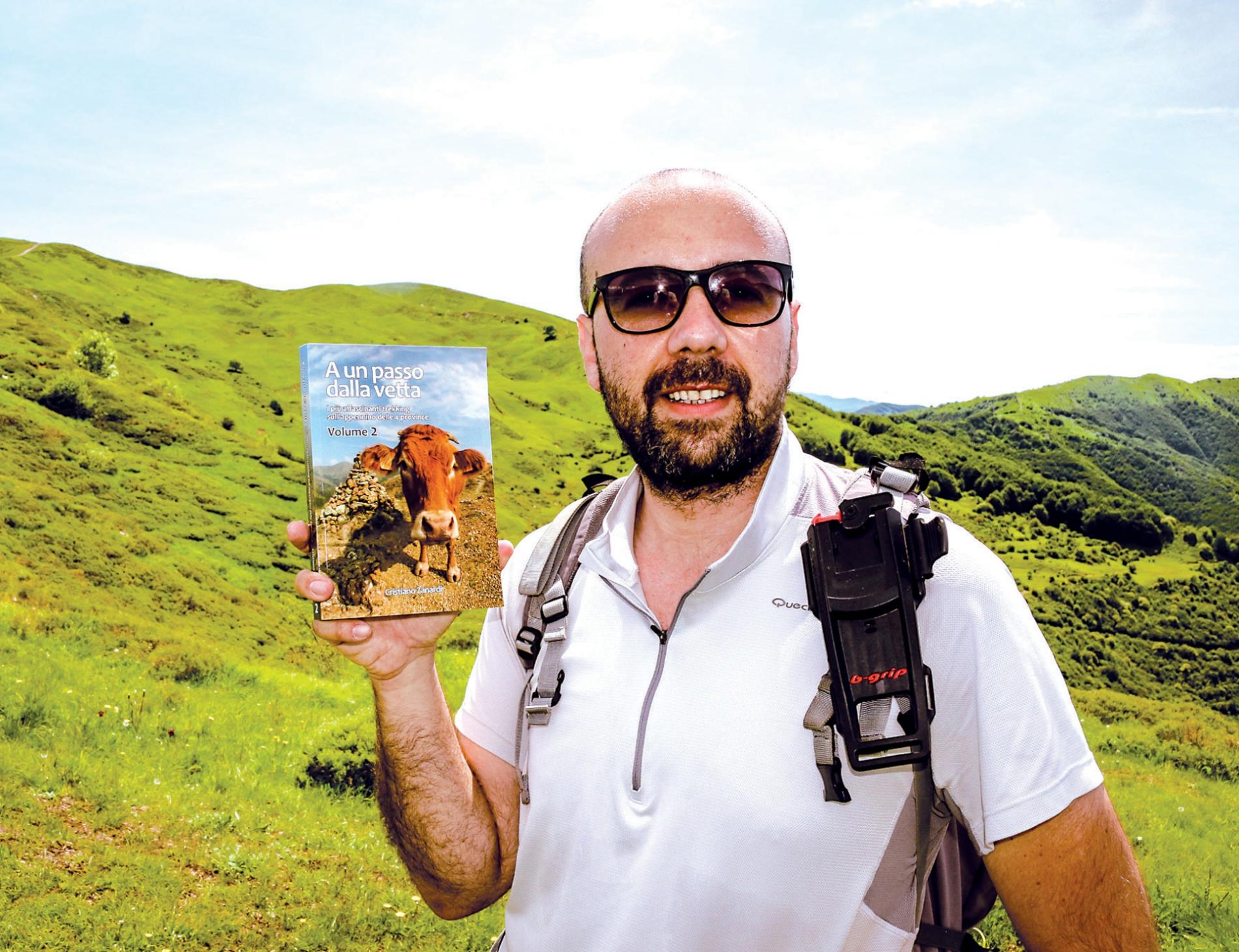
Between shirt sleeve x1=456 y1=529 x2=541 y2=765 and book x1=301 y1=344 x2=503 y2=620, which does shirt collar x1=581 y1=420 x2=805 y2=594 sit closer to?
shirt sleeve x1=456 y1=529 x2=541 y2=765

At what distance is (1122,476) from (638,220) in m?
109

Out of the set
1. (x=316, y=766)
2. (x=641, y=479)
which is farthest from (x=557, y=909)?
(x=316, y=766)

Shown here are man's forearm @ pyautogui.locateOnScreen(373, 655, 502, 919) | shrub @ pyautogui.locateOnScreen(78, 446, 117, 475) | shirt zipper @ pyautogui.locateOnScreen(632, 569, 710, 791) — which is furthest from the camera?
shrub @ pyautogui.locateOnScreen(78, 446, 117, 475)

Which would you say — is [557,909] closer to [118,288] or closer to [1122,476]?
[1122,476]

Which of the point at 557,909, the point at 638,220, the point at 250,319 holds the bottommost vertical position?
the point at 557,909

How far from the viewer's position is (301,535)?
3.40 metres

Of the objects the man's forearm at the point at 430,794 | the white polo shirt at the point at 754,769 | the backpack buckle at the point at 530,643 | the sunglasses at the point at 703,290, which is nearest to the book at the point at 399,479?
the backpack buckle at the point at 530,643

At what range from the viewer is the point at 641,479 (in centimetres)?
405

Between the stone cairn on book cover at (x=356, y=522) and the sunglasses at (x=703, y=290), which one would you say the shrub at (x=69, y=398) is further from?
the sunglasses at (x=703, y=290)

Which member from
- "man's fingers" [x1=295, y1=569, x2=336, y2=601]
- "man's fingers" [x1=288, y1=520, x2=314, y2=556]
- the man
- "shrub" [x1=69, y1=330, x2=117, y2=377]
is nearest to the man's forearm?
the man

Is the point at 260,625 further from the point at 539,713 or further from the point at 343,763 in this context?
the point at 539,713

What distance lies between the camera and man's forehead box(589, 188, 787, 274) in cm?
372

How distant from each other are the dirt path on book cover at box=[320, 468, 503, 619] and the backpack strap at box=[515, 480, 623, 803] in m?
0.19

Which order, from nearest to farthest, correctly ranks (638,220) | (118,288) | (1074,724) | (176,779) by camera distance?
(1074,724) → (638,220) → (176,779) → (118,288)
